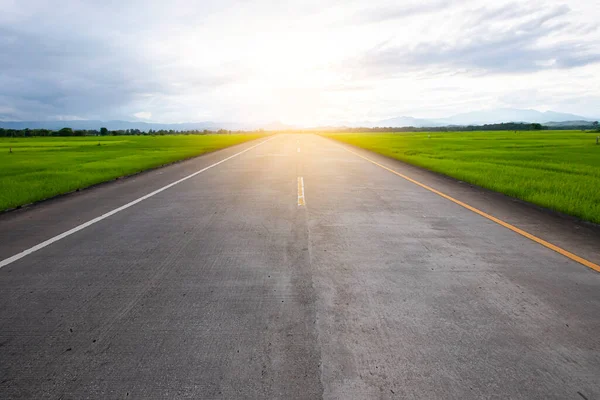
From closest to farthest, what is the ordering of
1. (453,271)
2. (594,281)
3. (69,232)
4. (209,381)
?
(209,381)
(594,281)
(453,271)
(69,232)

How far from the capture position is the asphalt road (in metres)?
2.56

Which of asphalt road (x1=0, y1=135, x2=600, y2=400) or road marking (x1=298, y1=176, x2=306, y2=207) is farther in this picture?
road marking (x1=298, y1=176, x2=306, y2=207)

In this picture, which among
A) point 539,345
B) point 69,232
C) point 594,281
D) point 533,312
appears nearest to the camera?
point 539,345

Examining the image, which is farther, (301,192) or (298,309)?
(301,192)

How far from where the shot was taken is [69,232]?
638 centimetres

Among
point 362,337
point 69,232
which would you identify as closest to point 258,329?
point 362,337

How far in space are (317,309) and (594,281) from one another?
323cm

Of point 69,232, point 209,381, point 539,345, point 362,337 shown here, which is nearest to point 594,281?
point 539,345

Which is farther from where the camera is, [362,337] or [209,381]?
[362,337]

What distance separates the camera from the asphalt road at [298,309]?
8.41 feet

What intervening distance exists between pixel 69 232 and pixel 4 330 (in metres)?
3.50

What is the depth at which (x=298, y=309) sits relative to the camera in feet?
11.7

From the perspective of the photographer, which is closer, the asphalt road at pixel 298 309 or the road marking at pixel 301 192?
the asphalt road at pixel 298 309

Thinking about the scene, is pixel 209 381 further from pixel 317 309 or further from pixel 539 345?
pixel 539 345
